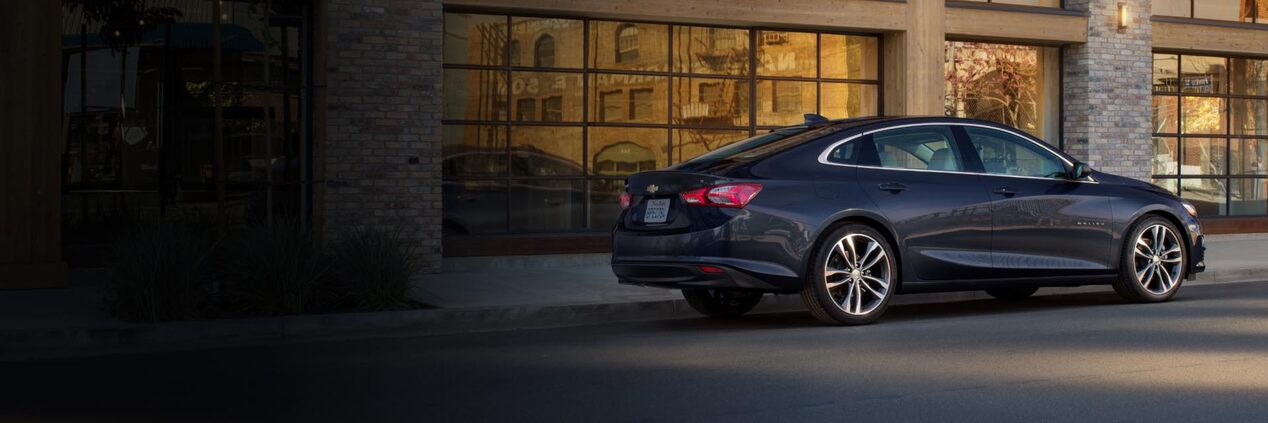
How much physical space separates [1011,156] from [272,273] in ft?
18.1

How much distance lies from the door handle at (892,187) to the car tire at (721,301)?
54.1 inches

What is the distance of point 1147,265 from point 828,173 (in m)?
3.13

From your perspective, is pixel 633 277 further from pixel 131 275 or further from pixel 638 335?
pixel 131 275

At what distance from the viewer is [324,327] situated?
32.1ft

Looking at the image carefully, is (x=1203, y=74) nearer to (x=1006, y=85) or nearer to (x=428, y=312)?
(x=1006, y=85)

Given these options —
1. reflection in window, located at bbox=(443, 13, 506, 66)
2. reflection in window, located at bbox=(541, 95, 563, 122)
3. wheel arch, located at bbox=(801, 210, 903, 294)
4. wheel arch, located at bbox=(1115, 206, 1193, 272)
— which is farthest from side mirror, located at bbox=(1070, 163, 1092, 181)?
reflection in window, located at bbox=(443, 13, 506, 66)

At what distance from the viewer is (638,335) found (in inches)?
370

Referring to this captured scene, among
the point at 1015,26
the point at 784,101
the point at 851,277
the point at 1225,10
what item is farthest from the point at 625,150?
the point at 1225,10

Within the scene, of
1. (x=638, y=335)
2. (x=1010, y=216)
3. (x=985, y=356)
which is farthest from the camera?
(x=1010, y=216)

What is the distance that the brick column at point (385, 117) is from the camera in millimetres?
13555

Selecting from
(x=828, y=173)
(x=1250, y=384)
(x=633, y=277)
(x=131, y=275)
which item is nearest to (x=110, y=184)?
(x=131, y=275)

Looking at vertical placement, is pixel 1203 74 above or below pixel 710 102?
above

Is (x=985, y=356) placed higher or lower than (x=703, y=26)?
lower

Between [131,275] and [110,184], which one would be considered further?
[110,184]
